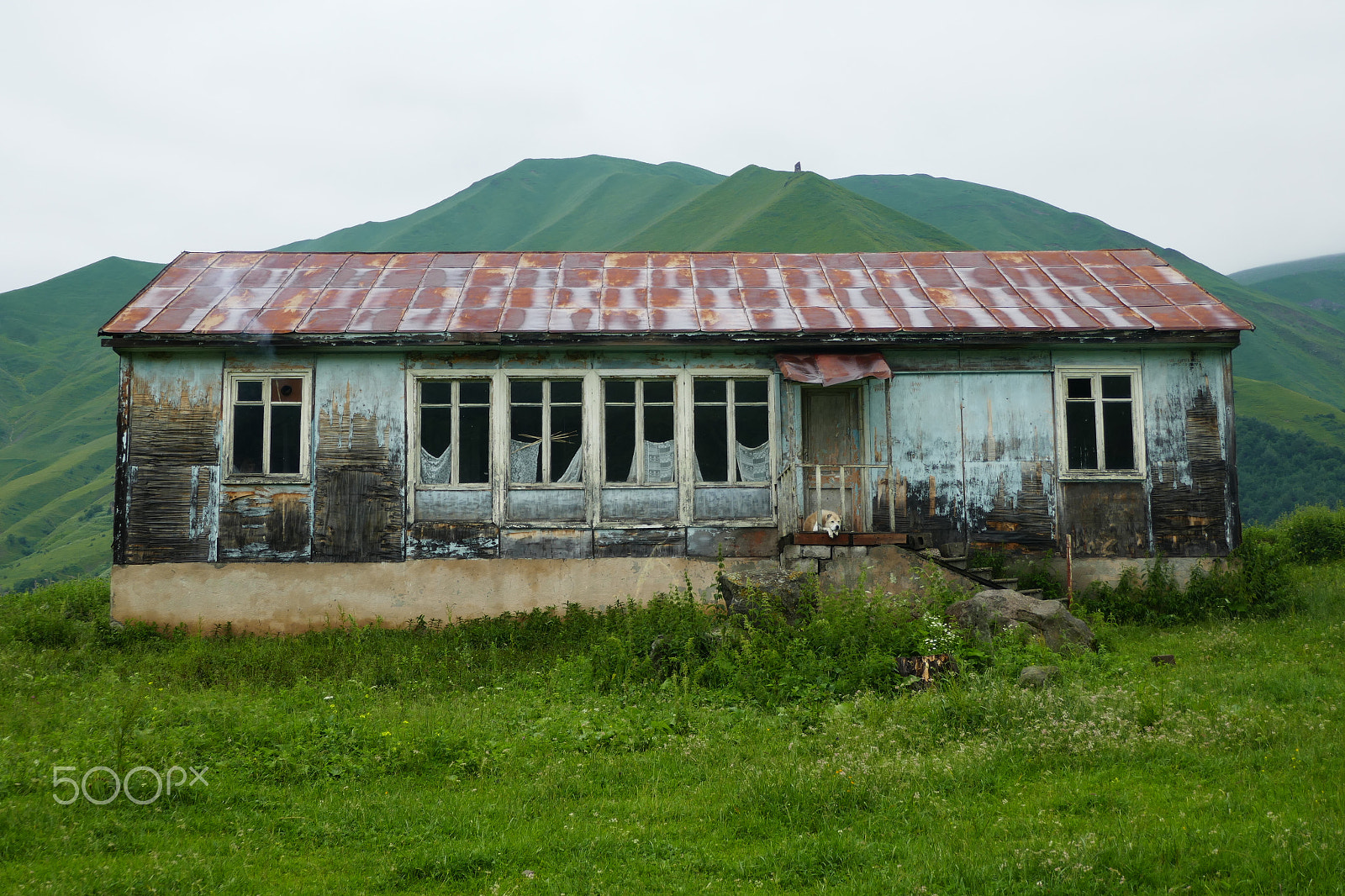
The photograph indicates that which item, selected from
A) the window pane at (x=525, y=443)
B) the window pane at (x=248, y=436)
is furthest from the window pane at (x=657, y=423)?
the window pane at (x=248, y=436)

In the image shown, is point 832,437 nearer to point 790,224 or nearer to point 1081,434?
point 1081,434

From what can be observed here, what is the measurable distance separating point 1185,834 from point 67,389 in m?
135

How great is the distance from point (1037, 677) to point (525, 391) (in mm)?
8885

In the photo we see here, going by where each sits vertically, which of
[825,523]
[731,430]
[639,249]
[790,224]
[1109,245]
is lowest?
[825,523]

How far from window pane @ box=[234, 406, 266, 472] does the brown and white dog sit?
852 centimetres

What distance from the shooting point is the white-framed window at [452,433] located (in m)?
14.5

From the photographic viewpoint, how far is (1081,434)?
14.9 meters

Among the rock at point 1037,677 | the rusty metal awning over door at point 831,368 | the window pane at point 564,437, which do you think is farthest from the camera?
the window pane at point 564,437

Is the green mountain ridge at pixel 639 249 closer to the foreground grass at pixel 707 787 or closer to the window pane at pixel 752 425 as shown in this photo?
the window pane at pixel 752 425

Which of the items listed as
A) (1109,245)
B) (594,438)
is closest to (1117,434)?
(594,438)

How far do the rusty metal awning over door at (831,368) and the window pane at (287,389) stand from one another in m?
7.56

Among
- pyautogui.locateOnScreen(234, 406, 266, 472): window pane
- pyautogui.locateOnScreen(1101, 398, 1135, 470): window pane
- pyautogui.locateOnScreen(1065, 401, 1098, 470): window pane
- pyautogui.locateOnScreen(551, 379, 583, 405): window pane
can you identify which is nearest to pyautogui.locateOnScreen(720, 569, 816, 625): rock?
pyautogui.locateOnScreen(551, 379, 583, 405): window pane

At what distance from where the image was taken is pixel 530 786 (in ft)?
23.4

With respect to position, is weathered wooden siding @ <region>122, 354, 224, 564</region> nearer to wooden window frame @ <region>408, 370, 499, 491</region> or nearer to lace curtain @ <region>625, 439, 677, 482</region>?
wooden window frame @ <region>408, 370, 499, 491</region>
